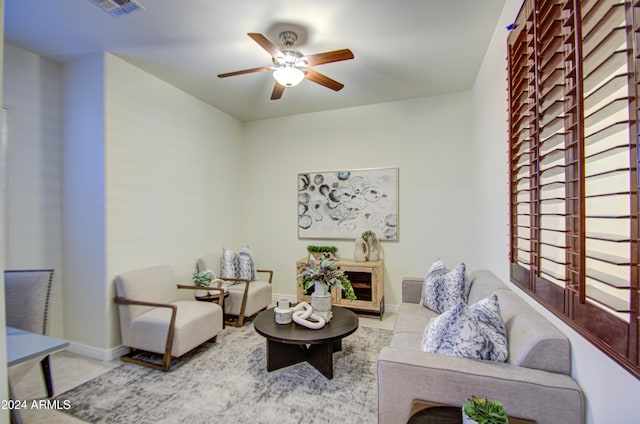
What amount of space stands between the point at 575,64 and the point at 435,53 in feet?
6.52

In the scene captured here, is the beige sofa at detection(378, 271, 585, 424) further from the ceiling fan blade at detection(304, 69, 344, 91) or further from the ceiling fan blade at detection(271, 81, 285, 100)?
the ceiling fan blade at detection(271, 81, 285, 100)

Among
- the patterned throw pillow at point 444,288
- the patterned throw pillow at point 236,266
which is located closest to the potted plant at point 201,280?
the patterned throw pillow at point 236,266

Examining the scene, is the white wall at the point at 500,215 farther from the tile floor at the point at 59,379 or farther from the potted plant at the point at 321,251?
the tile floor at the point at 59,379

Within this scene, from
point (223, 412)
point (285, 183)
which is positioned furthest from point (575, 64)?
point (285, 183)

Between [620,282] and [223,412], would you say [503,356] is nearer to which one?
[620,282]

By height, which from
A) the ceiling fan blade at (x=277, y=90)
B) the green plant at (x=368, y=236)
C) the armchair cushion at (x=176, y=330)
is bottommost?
the armchair cushion at (x=176, y=330)

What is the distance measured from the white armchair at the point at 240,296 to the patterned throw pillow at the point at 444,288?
2.03m

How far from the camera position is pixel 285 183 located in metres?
4.76

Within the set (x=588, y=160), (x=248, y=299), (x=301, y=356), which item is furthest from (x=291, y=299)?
(x=588, y=160)

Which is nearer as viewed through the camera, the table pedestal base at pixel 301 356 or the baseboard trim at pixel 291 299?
the table pedestal base at pixel 301 356

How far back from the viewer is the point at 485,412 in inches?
38.9

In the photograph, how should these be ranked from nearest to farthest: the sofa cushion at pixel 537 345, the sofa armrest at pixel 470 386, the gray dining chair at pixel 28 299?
the sofa armrest at pixel 470 386
the sofa cushion at pixel 537 345
the gray dining chair at pixel 28 299

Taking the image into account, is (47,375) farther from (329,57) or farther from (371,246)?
(371,246)

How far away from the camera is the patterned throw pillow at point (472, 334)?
152 centimetres
